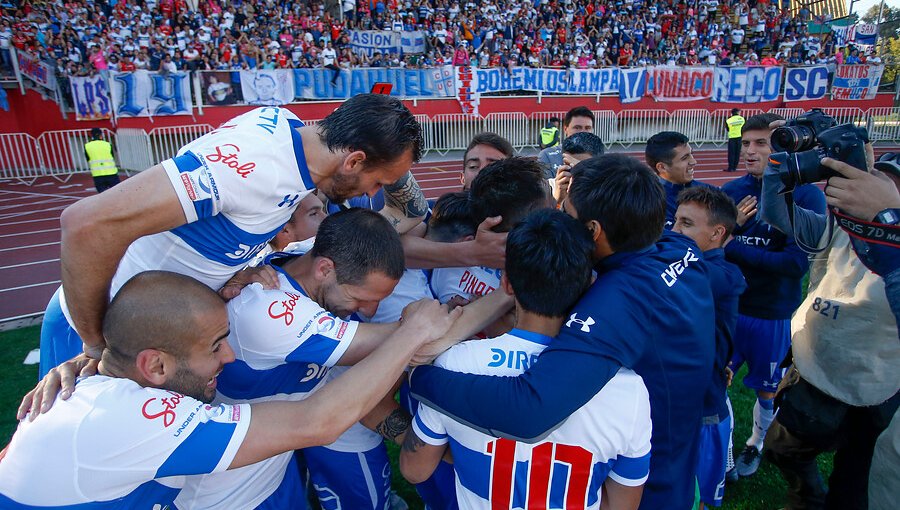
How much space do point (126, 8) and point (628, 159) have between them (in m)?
20.8

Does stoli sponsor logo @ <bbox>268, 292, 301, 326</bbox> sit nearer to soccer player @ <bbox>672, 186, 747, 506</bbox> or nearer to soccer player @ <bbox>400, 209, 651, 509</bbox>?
soccer player @ <bbox>400, 209, 651, 509</bbox>

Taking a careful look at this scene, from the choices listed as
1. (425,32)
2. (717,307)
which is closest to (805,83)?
(425,32)

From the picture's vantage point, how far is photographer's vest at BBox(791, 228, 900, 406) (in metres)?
2.48

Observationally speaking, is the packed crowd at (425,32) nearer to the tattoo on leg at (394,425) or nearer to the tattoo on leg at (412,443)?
the tattoo on leg at (394,425)

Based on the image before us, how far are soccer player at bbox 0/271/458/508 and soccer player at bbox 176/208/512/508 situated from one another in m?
0.17

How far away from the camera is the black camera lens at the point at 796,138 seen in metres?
2.51

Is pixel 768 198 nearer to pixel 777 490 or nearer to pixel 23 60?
pixel 777 490

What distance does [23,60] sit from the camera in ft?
52.4

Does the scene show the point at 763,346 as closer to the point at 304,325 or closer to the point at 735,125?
the point at 304,325

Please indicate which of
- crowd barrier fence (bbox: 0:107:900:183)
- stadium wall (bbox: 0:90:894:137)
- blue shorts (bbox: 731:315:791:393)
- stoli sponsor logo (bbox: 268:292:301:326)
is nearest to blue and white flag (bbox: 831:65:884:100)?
stadium wall (bbox: 0:90:894:137)

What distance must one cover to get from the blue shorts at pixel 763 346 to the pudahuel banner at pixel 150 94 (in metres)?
16.4

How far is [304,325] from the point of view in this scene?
1.86 metres

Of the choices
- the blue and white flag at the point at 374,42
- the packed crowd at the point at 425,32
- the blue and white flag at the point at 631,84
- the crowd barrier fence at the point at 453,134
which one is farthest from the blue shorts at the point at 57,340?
the blue and white flag at the point at 631,84

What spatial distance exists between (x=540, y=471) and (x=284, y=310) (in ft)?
3.24
